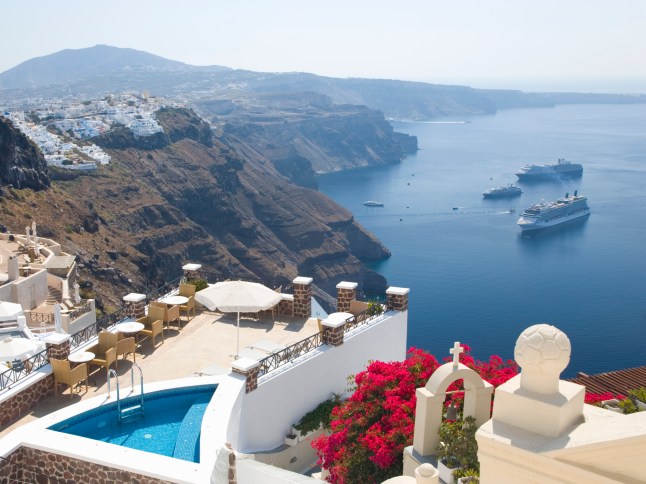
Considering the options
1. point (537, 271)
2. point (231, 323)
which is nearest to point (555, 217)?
point (537, 271)

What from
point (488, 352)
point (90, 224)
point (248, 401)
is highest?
point (248, 401)

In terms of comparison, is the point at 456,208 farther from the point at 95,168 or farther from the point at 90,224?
the point at 90,224

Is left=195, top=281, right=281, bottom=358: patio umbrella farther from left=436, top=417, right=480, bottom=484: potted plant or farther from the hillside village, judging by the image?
the hillside village

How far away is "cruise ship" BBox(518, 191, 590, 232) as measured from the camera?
271ft

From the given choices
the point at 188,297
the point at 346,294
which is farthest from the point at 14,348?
the point at 346,294

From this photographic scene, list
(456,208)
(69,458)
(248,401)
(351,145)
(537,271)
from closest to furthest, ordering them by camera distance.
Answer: (69,458) → (248,401) → (537,271) → (456,208) → (351,145)

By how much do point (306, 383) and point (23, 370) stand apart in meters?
4.36

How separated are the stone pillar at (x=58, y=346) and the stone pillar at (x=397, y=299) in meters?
6.05

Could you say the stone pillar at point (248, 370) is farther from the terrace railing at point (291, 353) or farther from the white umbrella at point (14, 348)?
the white umbrella at point (14, 348)

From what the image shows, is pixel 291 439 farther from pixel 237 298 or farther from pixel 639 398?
pixel 639 398

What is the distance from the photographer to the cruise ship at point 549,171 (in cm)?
11738

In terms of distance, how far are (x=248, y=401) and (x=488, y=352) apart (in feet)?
126

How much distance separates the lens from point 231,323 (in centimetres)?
1297

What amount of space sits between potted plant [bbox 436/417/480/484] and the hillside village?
2474 inches
